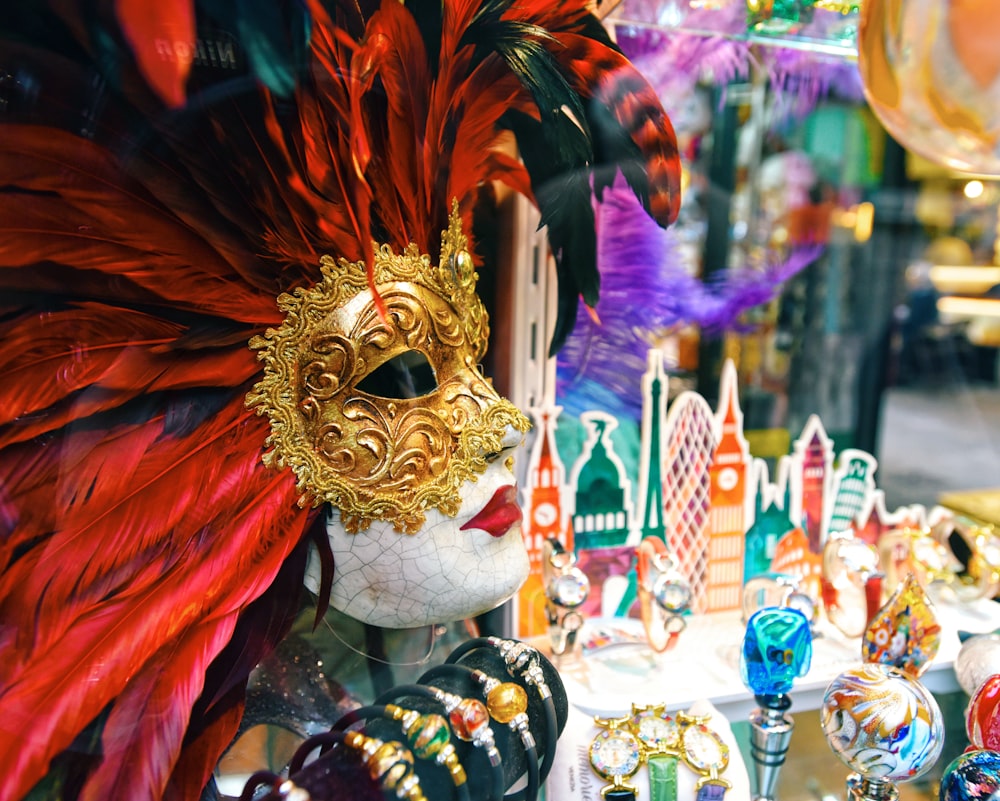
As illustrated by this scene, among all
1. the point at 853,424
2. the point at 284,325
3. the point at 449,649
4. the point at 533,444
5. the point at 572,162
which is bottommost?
the point at 853,424

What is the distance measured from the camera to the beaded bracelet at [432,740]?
0.71 m

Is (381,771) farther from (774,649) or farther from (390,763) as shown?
(774,649)

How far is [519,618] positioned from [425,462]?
515mm

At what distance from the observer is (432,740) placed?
28.2 inches

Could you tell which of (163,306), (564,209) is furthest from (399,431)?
(564,209)

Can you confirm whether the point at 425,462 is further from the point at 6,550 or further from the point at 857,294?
the point at 857,294

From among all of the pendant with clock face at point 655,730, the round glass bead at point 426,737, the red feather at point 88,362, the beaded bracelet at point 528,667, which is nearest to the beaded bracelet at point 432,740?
the round glass bead at point 426,737

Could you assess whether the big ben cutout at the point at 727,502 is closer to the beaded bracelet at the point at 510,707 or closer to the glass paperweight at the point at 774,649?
the glass paperweight at the point at 774,649

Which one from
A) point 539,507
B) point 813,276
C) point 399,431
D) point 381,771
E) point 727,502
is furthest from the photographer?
point 813,276

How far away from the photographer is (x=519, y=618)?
124 centimetres

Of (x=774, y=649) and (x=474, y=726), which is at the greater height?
(x=474, y=726)

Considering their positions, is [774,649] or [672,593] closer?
[774,649]

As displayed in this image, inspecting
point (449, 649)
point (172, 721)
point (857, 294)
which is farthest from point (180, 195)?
point (857, 294)

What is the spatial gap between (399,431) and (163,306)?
0.82 ft
